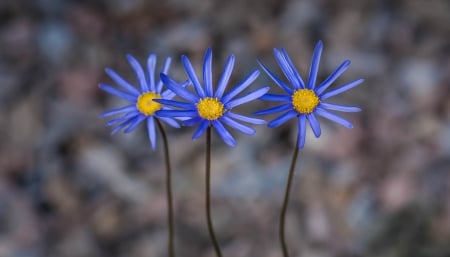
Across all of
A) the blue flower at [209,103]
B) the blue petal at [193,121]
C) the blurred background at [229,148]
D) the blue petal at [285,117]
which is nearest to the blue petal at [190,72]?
the blue flower at [209,103]

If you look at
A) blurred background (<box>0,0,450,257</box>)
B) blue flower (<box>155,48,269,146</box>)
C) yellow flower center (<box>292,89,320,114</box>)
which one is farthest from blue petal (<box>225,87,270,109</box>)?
blurred background (<box>0,0,450,257</box>)

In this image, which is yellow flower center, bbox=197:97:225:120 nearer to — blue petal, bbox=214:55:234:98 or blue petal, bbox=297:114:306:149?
blue petal, bbox=214:55:234:98

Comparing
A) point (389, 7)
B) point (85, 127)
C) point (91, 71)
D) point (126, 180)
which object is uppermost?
point (389, 7)

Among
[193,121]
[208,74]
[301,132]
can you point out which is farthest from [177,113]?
[301,132]

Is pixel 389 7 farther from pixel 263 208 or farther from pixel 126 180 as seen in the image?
pixel 126 180

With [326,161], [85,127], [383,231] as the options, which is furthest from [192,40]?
[383,231]

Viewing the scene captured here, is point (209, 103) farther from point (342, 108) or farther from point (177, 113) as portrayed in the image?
point (342, 108)
